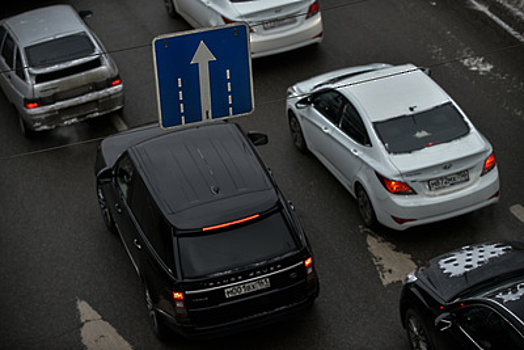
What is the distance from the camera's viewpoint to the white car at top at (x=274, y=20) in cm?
1447

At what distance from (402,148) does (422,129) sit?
448 millimetres

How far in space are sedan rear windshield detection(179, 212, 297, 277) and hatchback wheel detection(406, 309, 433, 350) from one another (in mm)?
1465

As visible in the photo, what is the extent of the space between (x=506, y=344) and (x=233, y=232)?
2.95 meters

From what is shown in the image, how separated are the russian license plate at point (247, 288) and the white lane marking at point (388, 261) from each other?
6.98 ft

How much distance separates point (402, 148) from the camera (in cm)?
1067

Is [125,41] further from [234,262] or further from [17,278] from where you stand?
[234,262]

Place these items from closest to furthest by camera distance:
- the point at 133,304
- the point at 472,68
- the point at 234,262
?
the point at 234,262 < the point at 133,304 < the point at 472,68

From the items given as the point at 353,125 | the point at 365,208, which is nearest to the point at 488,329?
the point at 365,208

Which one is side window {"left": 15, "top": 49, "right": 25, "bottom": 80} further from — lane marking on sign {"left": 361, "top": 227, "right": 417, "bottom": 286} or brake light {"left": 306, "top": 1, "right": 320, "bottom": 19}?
lane marking on sign {"left": 361, "top": 227, "right": 417, "bottom": 286}

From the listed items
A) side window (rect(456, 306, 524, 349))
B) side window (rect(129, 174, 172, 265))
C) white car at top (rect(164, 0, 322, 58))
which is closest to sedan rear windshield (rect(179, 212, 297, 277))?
side window (rect(129, 174, 172, 265))

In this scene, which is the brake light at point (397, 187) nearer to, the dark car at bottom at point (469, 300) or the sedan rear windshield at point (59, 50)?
the dark car at bottom at point (469, 300)

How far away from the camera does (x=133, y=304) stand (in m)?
10.2

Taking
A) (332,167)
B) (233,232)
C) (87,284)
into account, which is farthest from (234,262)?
(332,167)

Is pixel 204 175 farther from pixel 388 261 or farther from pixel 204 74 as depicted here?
pixel 388 261
